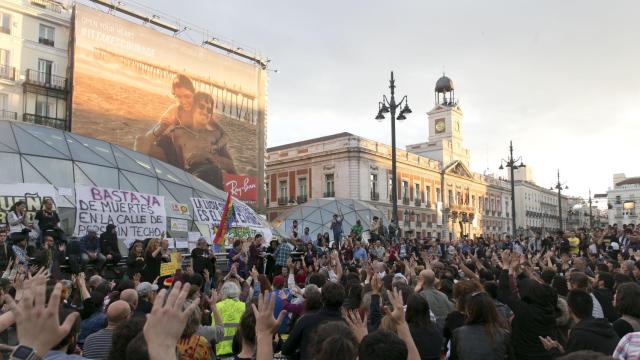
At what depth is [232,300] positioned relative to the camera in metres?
6.22

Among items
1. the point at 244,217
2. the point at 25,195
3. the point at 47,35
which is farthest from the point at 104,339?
the point at 47,35

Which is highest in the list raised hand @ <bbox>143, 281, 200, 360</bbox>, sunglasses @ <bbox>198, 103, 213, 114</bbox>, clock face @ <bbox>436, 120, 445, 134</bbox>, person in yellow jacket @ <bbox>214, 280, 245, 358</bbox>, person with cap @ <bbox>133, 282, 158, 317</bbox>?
clock face @ <bbox>436, 120, 445, 134</bbox>

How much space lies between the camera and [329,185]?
186 ft

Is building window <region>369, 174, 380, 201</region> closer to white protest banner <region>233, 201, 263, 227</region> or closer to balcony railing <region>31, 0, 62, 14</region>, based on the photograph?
balcony railing <region>31, 0, 62, 14</region>

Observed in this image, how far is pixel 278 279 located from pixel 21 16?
35.2 metres

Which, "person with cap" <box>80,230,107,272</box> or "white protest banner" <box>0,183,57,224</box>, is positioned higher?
"white protest banner" <box>0,183,57,224</box>

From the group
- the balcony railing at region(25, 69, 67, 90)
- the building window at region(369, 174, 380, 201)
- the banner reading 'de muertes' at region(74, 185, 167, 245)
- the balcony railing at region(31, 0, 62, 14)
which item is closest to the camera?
the banner reading 'de muertes' at region(74, 185, 167, 245)

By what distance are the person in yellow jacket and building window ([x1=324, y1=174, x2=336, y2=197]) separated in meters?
50.1

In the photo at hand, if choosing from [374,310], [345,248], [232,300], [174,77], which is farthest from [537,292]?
[174,77]

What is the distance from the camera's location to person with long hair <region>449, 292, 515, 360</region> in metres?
3.99

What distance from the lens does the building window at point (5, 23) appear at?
32.8 meters

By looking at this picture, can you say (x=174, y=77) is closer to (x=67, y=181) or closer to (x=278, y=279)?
(x=67, y=181)

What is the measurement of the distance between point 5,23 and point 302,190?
34080 millimetres

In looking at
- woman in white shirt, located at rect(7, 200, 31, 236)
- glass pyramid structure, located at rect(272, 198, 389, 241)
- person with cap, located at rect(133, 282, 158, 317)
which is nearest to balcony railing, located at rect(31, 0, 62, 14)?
glass pyramid structure, located at rect(272, 198, 389, 241)
